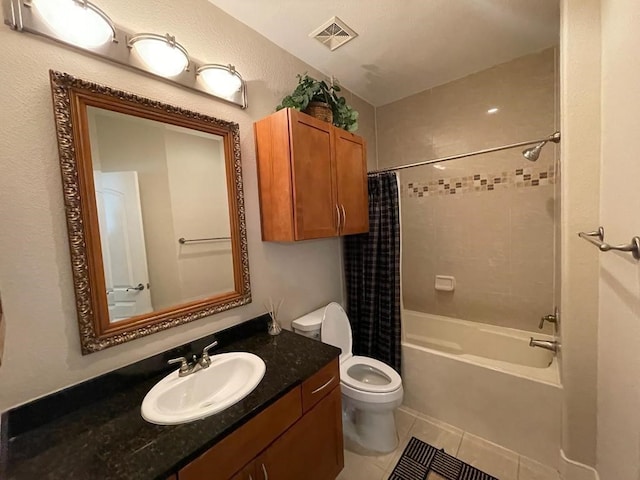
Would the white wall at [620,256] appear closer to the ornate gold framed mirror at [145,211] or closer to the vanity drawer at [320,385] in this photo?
the vanity drawer at [320,385]

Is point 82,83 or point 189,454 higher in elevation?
point 82,83

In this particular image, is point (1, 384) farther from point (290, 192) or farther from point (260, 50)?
point (260, 50)

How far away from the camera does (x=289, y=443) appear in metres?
1.06

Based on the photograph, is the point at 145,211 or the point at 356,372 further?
the point at 356,372

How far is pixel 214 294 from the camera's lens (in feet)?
4.53

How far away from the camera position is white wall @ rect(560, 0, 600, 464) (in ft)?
3.95

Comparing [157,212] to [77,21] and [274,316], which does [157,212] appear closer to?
[77,21]

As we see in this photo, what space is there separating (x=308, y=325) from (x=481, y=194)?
177 cm

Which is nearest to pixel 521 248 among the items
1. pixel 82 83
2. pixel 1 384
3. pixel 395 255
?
pixel 395 255

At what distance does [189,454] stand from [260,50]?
196 centimetres

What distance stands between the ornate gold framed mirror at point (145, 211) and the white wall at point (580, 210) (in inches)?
65.1

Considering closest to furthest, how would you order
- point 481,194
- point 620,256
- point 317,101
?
point 620,256 < point 317,101 < point 481,194

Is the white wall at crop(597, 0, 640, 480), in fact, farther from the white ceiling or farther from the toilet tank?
the toilet tank

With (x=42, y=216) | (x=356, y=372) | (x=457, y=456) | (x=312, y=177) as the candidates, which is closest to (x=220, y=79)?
(x=312, y=177)
